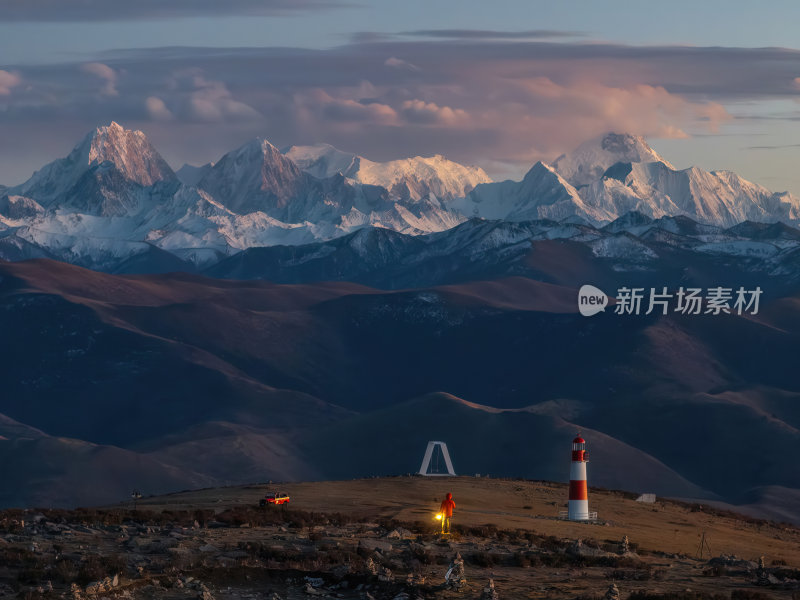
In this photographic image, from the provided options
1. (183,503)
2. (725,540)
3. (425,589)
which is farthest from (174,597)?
(725,540)

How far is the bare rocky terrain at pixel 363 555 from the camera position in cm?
3953

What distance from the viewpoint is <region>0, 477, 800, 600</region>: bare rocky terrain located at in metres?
39.5

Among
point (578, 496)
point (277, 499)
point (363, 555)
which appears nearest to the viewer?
point (363, 555)

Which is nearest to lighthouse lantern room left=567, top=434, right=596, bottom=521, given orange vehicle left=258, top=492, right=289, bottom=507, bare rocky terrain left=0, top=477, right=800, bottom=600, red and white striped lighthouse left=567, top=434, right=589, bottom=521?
red and white striped lighthouse left=567, top=434, right=589, bottom=521

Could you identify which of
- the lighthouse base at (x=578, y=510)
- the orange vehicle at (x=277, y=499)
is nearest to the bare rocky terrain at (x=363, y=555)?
the orange vehicle at (x=277, y=499)

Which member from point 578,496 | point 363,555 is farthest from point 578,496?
point 363,555

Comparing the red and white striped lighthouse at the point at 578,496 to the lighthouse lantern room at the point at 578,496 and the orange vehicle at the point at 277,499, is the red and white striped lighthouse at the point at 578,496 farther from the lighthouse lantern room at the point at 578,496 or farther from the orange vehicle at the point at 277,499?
the orange vehicle at the point at 277,499

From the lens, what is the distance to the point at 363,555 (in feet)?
143

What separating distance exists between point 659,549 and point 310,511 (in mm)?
13928

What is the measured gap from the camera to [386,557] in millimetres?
43812

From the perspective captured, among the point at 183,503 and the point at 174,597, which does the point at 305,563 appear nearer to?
the point at 174,597

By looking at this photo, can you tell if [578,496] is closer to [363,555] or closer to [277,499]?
[277,499]

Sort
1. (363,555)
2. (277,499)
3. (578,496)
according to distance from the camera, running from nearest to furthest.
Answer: (363,555) < (277,499) < (578,496)

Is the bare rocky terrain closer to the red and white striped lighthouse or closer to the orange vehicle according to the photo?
the orange vehicle
